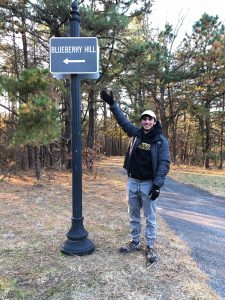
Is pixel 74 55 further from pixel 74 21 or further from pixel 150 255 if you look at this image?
pixel 150 255

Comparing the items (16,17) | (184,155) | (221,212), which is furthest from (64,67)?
(184,155)

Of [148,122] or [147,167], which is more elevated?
[148,122]

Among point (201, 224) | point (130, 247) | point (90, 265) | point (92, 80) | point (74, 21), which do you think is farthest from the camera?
point (92, 80)

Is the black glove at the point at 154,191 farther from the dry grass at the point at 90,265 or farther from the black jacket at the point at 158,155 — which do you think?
the dry grass at the point at 90,265

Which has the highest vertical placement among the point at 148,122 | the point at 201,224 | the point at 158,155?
the point at 148,122

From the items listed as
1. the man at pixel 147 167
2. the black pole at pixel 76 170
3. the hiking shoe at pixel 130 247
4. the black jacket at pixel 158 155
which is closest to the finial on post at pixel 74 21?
the black pole at pixel 76 170

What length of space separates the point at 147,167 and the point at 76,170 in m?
0.85

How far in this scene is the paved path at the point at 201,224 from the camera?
3330 mm

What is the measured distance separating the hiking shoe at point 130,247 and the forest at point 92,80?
3130 millimetres

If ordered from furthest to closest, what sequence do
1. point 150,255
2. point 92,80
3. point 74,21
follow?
1. point 92,80
2. point 74,21
3. point 150,255

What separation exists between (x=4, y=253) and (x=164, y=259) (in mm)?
1913

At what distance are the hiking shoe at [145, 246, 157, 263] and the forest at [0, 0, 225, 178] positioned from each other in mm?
3371

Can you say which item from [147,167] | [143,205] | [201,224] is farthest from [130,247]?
[201,224]

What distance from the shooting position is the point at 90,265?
10.5ft
